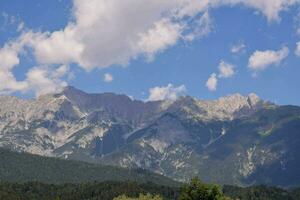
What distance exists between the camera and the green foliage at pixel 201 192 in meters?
121

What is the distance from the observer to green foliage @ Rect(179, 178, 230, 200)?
121 m

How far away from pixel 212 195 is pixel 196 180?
5990 millimetres

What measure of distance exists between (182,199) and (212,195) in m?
7.05

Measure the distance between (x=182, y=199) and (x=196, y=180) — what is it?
5.79 m

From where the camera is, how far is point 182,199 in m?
123

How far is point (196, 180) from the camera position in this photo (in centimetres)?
12519

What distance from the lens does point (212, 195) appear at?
12100 centimetres

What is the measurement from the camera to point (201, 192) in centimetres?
12200
